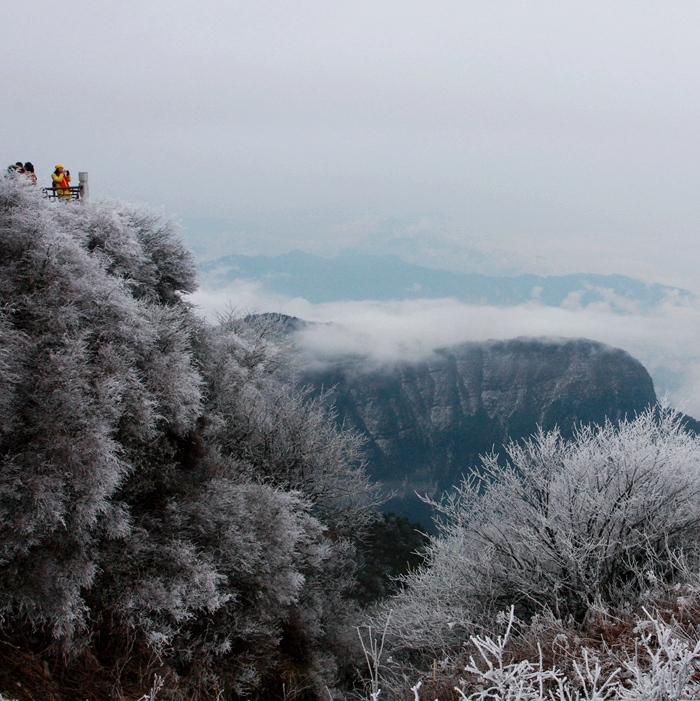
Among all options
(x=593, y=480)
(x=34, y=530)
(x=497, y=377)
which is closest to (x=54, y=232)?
(x=34, y=530)

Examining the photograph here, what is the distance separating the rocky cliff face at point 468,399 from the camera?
5605 inches

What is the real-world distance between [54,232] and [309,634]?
13.6 metres

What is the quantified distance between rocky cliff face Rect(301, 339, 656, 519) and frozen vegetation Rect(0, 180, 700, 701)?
4640 inches

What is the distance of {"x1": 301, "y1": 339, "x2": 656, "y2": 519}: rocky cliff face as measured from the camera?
142 metres

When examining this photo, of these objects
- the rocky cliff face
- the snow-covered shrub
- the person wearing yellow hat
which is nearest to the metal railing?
the person wearing yellow hat

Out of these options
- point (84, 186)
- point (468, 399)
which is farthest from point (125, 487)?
point (468, 399)

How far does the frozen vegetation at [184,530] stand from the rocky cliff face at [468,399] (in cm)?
11786

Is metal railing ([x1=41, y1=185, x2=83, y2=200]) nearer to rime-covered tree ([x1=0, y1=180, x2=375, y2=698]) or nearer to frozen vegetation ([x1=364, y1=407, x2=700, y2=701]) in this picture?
rime-covered tree ([x1=0, y1=180, x2=375, y2=698])

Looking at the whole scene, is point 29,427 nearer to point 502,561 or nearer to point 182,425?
point 182,425

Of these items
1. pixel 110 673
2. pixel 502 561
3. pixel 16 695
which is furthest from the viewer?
pixel 502 561

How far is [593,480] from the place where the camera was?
47.6 feet

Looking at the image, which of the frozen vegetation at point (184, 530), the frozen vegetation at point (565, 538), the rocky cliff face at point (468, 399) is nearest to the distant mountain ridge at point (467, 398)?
the rocky cliff face at point (468, 399)

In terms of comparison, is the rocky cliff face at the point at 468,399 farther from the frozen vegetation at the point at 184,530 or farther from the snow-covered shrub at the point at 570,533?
the snow-covered shrub at the point at 570,533

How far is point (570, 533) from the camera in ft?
40.0
